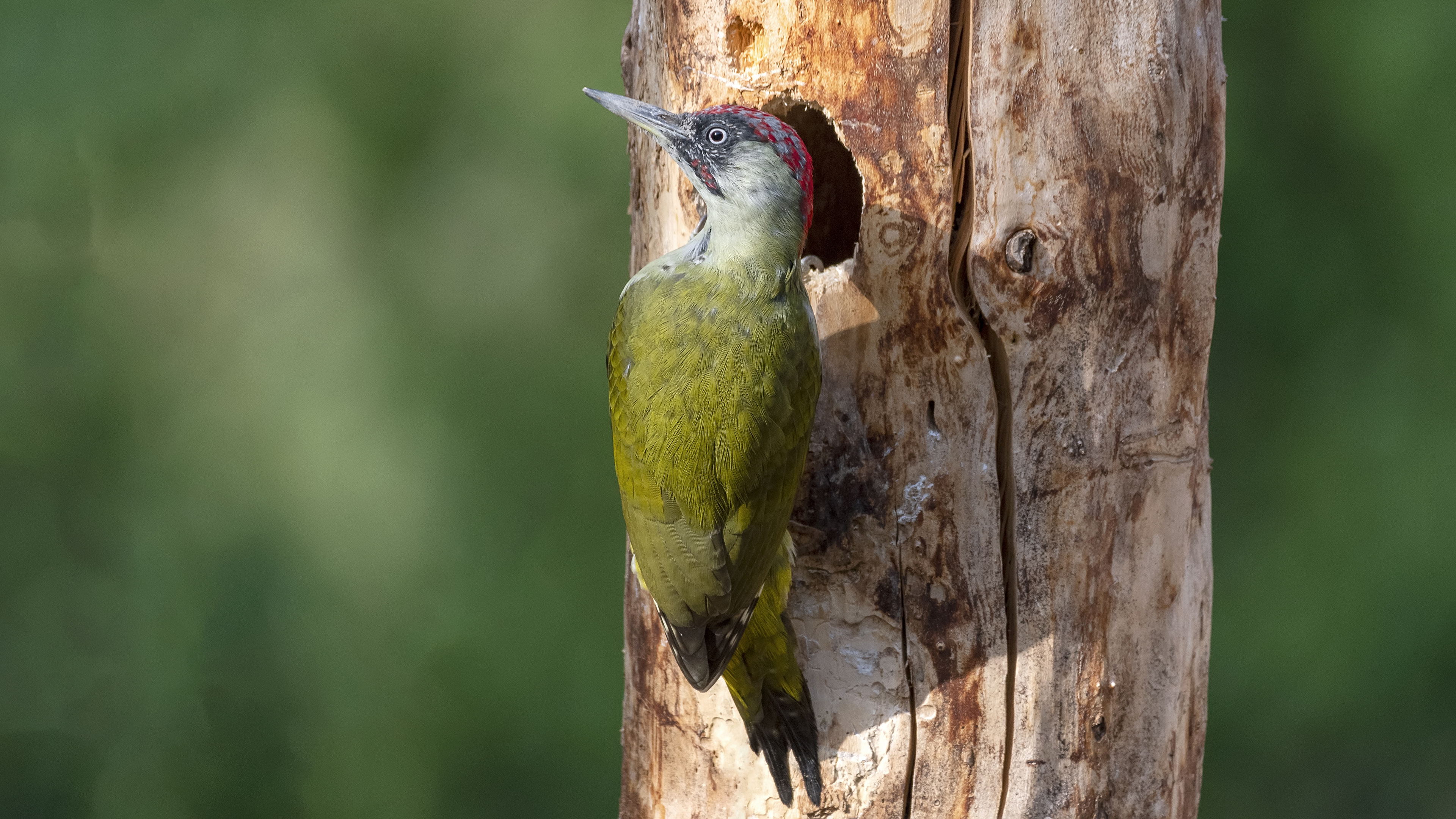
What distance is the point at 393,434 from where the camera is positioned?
4.66 m

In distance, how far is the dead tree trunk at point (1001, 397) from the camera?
2.11 m

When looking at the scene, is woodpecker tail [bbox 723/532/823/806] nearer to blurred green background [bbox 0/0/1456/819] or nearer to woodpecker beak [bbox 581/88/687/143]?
woodpecker beak [bbox 581/88/687/143]

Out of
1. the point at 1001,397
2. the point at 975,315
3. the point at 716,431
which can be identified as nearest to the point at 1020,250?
the point at 975,315

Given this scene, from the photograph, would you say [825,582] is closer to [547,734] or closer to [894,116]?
[894,116]

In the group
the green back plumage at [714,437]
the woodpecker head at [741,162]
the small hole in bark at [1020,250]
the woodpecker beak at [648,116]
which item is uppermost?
the woodpecker beak at [648,116]

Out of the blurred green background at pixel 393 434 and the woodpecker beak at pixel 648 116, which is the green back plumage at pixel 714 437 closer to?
Answer: the woodpecker beak at pixel 648 116

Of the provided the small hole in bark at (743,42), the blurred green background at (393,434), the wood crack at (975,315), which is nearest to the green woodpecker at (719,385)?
the small hole in bark at (743,42)

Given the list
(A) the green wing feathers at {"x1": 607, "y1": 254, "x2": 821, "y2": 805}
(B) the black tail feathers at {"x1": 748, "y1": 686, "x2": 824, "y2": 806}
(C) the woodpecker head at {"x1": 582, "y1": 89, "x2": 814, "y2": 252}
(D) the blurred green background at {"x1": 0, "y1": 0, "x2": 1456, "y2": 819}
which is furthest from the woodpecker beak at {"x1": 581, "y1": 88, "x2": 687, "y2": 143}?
(D) the blurred green background at {"x1": 0, "y1": 0, "x2": 1456, "y2": 819}

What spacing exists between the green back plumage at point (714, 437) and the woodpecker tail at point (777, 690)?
0.37 ft

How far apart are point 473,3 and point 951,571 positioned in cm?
345

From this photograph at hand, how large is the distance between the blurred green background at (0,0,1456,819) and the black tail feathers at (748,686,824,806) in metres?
2.44

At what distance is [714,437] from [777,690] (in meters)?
0.57

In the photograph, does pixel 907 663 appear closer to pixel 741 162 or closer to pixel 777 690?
pixel 777 690

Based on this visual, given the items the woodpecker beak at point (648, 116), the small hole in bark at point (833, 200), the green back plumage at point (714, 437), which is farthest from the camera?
the small hole in bark at point (833, 200)
